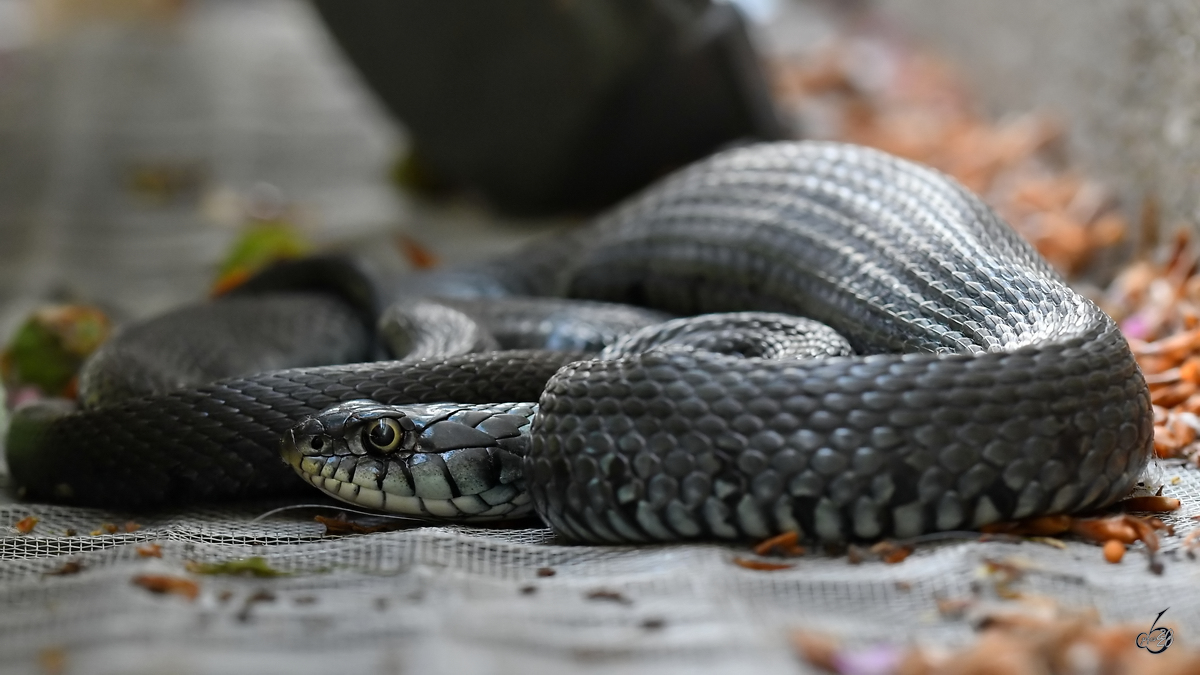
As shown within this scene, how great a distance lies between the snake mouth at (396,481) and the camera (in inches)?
142

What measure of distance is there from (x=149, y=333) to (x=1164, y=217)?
4928 mm

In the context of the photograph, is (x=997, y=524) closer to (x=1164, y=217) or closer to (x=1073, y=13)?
(x=1164, y=217)

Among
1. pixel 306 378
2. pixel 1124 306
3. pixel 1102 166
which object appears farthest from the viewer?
pixel 1102 166

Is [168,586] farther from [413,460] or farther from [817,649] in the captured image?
[817,649]

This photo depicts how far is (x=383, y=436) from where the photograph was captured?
3629 millimetres

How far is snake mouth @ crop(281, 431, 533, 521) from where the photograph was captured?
142 inches

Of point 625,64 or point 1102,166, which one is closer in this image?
point 1102,166

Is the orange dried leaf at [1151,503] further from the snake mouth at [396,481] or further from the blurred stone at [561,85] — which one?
the blurred stone at [561,85]

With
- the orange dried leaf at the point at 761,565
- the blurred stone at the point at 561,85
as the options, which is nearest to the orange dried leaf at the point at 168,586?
the orange dried leaf at the point at 761,565

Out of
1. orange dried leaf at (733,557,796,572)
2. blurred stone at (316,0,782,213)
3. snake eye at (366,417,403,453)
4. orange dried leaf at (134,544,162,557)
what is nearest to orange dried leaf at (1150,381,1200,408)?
orange dried leaf at (733,557,796,572)

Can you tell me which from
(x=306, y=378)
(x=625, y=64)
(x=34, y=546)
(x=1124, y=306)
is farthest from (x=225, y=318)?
(x=1124, y=306)

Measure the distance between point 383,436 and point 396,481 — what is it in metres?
0.16

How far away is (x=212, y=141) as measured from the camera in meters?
9.99

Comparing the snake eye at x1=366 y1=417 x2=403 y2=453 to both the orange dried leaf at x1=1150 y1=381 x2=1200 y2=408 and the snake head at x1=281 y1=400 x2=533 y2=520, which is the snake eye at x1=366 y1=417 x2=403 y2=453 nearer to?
the snake head at x1=281 y1=400 x2=533 y2=520
